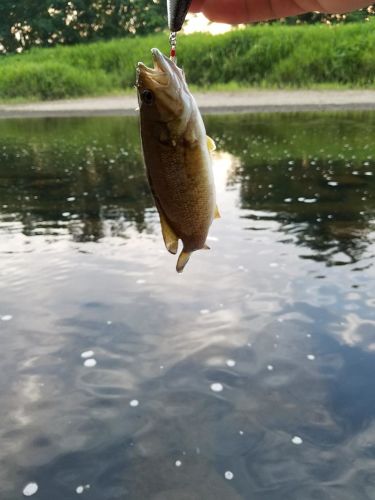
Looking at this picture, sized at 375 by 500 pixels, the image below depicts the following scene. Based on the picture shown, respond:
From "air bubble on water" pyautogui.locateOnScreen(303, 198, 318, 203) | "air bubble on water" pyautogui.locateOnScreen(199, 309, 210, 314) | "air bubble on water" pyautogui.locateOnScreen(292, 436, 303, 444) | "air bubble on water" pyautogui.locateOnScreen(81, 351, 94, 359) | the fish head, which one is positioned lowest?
"air bubble on water" pyautogui.locateOnScreen(303, 198, 318, 203)

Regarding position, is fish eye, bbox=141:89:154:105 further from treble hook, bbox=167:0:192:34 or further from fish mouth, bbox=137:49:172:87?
treble hook, bbox=167:0:192:34

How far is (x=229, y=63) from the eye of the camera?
31469mm

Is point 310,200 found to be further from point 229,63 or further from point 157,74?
point 229,63

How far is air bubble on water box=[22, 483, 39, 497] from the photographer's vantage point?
4264 millimetres

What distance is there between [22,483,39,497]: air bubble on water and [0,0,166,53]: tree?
49.4 meters

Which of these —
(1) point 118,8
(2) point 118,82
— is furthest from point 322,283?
(1) point 118,8

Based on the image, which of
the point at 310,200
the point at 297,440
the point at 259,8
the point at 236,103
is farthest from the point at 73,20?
the point at 259,8

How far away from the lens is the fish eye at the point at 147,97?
177 cm

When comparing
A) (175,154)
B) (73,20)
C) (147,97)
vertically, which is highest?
(147,97)

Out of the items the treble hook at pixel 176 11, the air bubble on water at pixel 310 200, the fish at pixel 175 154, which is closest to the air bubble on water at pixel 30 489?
the fish at pixel 175 154

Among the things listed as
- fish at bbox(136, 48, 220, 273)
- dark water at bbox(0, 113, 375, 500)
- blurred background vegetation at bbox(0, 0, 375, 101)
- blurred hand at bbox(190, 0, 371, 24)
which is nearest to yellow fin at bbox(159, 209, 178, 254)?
fish at bbox(136, 48, 220, 273)

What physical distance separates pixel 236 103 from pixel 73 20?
28.4m

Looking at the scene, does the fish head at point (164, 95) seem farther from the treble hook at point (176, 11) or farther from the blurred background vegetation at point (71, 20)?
the blurred background vegetation at point (71, 20)

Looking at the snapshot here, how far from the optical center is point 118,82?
3294 cm
